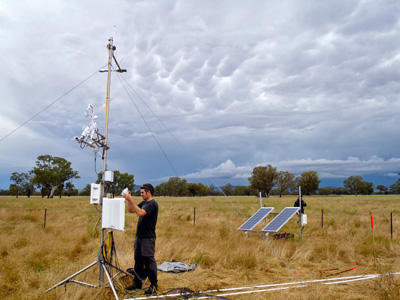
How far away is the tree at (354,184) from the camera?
148 m

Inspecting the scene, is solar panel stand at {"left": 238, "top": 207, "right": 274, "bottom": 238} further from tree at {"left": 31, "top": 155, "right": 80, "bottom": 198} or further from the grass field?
tree at {"left": 31, "top": 155, "right": 80, "bottom": 198}

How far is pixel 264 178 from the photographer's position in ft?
315

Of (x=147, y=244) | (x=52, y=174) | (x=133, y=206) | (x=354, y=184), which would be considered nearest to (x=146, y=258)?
(x=147, y=244)

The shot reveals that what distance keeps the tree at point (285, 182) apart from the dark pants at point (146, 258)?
95268 mm

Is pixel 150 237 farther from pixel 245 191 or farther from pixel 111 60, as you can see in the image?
pixel 245 191

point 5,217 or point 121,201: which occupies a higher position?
point 121,201

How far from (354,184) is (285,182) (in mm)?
70623

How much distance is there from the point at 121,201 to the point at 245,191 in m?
157

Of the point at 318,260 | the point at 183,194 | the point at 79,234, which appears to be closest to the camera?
the point at 318,260

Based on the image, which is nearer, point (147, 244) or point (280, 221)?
point (147, 244)

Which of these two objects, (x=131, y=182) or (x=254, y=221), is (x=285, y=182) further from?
(x=254, y=221)

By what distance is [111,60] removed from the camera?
6.74m

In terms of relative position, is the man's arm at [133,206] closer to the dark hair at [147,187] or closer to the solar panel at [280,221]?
the dark hair at [147,187]

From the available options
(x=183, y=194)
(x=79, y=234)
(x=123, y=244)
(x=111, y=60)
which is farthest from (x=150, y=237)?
(x=183, y=194)
